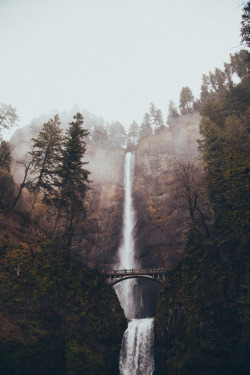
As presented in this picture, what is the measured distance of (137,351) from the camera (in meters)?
20.8

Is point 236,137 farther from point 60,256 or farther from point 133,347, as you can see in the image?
point 133,347

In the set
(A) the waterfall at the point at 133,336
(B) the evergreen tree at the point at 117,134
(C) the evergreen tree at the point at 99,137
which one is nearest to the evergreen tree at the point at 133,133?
(B) the evergreen tree at the point at 117,134

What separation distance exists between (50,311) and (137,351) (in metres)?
11.4

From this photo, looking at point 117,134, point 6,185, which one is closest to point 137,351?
point 6,185

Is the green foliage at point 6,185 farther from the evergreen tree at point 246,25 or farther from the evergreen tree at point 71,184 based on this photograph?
the evergreen tree at point 246,25

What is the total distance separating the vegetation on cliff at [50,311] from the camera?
12719mm

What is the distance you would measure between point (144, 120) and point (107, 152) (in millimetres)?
16623

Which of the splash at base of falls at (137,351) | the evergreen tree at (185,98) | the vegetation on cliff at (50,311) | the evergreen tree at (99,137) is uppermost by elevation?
the evergreen tree at (185,98)

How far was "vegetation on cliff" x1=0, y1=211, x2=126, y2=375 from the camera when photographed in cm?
1272

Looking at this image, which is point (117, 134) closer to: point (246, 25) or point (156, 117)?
point (156, 117)

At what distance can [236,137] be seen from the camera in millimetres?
20672

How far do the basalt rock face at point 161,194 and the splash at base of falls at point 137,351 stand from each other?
851 centimetres

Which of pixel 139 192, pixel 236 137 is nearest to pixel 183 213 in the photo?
pixel 139 192

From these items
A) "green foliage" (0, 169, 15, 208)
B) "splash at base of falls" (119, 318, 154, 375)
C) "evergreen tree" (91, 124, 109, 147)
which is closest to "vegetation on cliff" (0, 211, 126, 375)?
"splash at base of falls" (119, 318, 154, 375)
